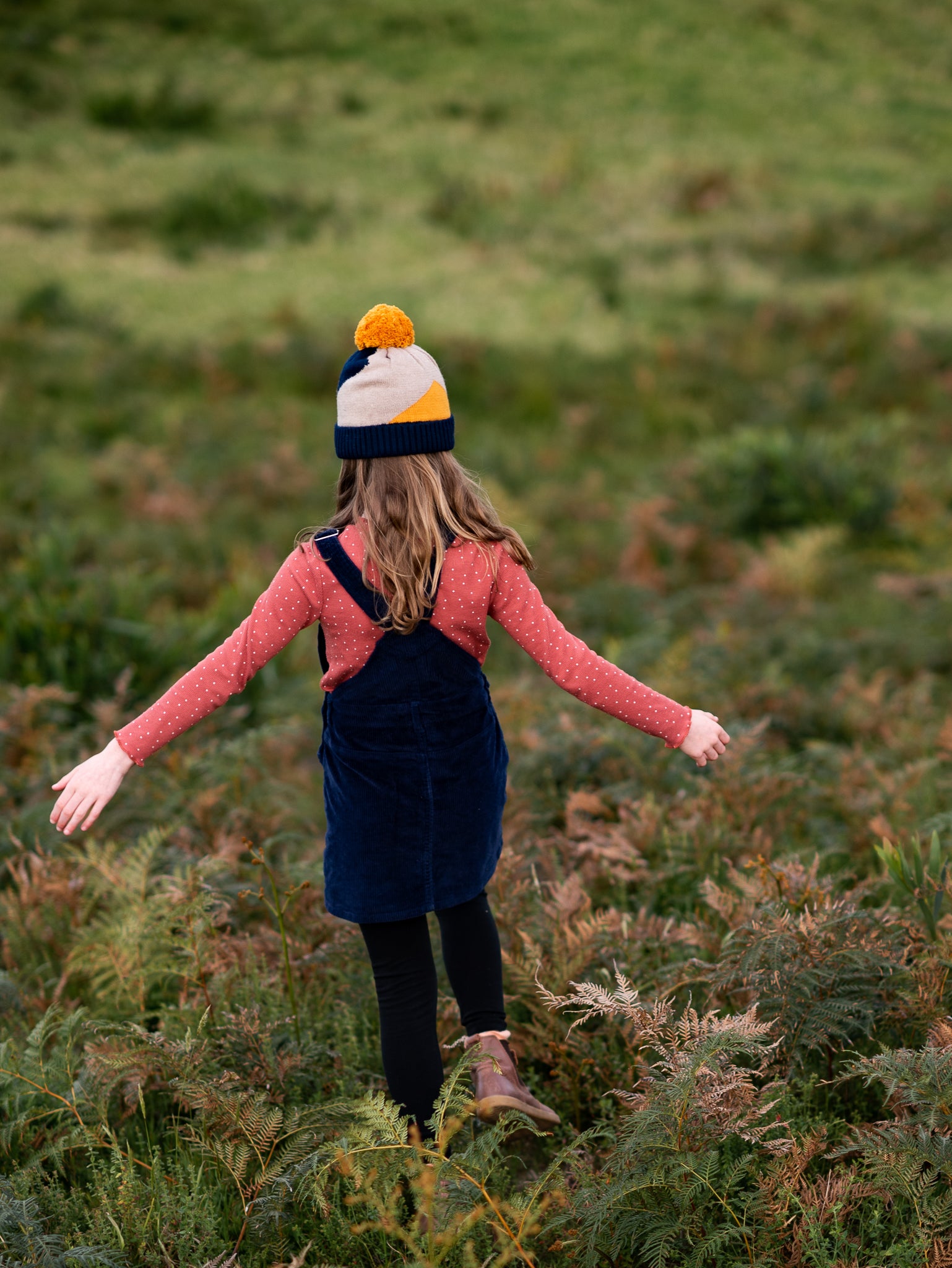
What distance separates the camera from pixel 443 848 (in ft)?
7.74

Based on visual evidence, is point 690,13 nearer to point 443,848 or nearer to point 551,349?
point 551,349

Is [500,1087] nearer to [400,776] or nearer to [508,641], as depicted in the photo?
[400,776]

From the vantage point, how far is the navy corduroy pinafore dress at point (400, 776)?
2316 mm

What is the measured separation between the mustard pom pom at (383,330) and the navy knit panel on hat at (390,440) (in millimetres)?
190

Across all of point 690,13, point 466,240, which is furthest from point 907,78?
point 466,240

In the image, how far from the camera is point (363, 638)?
2.31 m

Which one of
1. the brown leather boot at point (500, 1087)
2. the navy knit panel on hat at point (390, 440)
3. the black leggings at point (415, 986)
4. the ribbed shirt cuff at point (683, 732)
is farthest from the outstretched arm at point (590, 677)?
the brown leather boot at point (500, 1087)

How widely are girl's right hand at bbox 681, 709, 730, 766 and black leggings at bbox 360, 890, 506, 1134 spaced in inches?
26.5

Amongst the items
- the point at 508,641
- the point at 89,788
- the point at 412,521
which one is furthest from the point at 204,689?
the point at 508,641

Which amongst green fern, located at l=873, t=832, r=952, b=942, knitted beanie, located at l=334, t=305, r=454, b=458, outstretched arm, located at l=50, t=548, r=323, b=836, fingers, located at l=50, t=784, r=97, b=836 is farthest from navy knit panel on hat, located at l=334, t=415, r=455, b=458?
green fern, located at l=873, t=832, r=952, b=942

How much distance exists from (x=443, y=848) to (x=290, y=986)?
609 mm

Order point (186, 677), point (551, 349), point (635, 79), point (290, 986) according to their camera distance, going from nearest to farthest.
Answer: point (186, 677), point (290, 986), point (551, 349), point (635, 79)

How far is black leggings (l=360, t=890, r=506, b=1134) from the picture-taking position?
2.38 m

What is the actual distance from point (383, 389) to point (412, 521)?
0.99ft
